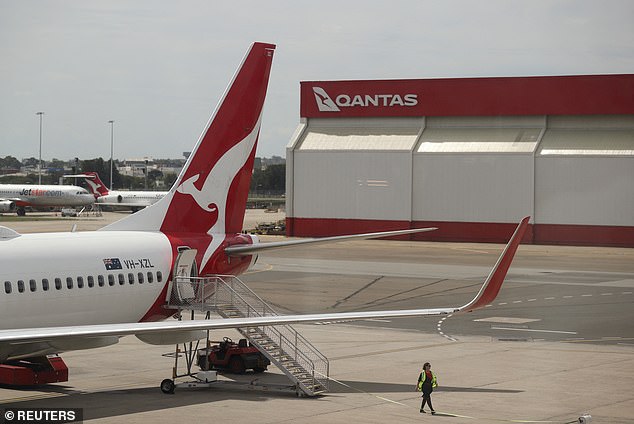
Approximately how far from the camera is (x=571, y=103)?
313 feet

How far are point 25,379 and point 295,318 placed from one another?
9551 millimetres

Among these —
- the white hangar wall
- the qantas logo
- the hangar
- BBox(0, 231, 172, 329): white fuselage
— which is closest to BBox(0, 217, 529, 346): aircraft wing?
BBox(0, 231, 172, 329): white fuselage

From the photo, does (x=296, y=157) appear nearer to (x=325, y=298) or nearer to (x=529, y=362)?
(x=325, y=298)

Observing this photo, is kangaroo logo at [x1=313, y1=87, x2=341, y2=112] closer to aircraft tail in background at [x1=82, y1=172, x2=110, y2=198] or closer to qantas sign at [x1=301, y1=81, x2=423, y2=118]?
qantas sign at [x1=301, y1=81, x2=423, y2=118]

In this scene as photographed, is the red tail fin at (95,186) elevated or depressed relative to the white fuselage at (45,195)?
elevated

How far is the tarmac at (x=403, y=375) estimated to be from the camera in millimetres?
29016

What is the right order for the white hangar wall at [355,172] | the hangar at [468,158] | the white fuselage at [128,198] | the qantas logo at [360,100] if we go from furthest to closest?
the white fuselage at [128,198], the qantas logo at [360,100], the white hangar wall at [355,172], the hangar at [468,158]

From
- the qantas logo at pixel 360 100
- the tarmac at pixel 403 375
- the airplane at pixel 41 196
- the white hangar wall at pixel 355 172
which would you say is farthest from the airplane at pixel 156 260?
the airplane at pixel 41 196

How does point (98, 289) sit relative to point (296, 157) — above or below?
below

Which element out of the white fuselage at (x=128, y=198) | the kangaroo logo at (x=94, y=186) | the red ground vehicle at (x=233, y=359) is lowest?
the red ground vehicle at (x=233, y=359)

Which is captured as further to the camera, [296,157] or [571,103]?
[296,157]

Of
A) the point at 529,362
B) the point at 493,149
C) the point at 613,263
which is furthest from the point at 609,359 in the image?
the point at 493,149

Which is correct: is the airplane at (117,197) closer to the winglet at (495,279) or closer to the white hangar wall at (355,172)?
the white hangar wall at (355,172)

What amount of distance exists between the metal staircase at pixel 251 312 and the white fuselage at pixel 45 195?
120 m
